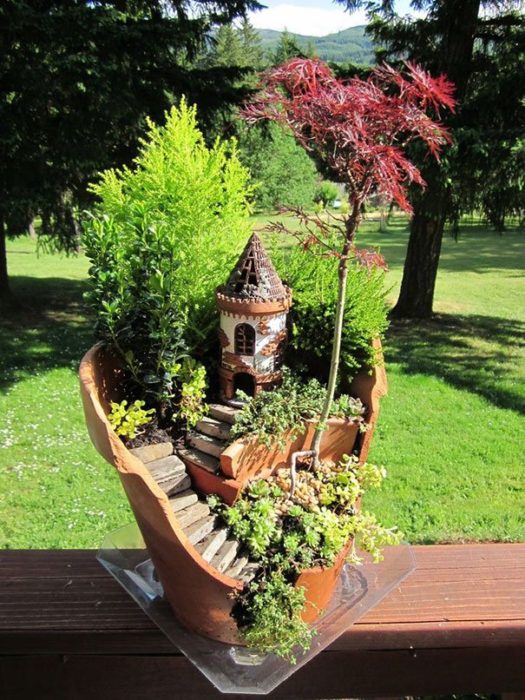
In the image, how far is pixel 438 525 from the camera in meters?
4.22

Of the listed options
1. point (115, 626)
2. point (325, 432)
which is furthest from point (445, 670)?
point (115, 626)

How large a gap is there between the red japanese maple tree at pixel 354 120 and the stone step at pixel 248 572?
61 centimetres

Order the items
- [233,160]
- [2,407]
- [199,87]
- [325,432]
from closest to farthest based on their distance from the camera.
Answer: [325,432] → [233,160] → [2,407] → [199,87]

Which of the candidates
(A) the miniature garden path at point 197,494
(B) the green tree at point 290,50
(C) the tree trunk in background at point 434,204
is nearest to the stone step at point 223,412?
(A) the miniature garden path at point 197,494

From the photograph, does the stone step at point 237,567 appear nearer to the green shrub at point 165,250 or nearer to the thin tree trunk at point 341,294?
the thin tree trunk at point 341,294

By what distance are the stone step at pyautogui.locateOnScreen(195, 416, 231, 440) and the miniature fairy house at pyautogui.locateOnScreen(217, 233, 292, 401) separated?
12 cm

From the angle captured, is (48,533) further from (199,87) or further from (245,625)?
(199,87)

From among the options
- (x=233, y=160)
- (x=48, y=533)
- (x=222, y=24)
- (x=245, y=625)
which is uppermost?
(x=222, y=24)

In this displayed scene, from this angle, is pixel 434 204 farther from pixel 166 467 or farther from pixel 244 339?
pixel 166 467

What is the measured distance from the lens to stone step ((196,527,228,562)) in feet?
3.91

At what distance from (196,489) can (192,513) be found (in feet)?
0.36

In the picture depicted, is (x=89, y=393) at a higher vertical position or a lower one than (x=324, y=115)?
lower

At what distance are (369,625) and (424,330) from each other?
8.68 m

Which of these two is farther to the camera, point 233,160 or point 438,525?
point 438,525
